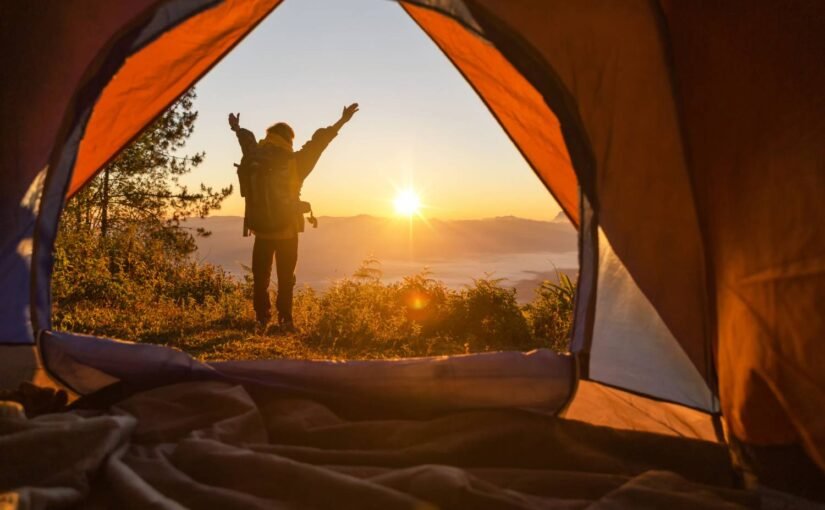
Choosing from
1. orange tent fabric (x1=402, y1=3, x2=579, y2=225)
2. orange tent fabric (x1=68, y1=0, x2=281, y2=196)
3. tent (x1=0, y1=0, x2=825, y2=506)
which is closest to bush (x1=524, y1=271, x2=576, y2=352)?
orange tent fabric (x1=402, y1=3, x2=579, y2=225)

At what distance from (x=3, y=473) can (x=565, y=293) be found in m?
5.15

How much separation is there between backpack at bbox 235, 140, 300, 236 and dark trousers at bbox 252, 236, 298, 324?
0.18 metres

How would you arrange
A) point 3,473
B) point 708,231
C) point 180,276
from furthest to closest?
point 180,276 → point 708,231 → point 3,473

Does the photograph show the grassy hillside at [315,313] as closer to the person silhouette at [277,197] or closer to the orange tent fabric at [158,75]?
the person silhouette at [277,197]

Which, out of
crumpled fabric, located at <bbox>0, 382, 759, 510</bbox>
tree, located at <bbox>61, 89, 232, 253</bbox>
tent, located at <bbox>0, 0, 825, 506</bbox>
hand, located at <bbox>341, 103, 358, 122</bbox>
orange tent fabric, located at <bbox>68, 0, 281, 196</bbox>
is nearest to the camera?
crumpled fabric, located at <bbox>0, 382, 759, 510</bbox>

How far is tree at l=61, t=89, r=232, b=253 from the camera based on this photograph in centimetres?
985

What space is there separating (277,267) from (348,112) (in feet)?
4.77

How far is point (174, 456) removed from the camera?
1838mm

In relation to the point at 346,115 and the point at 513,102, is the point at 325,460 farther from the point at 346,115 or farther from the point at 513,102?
the point at 346,115

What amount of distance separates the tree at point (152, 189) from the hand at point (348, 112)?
5.89 m

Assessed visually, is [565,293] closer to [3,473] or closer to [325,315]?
[325,315]

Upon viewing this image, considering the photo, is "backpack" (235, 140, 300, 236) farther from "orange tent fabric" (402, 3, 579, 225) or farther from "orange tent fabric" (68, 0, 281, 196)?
"orange tent fabric" (402, 3, 579, 225)

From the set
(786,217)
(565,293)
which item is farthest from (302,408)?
(565,293)

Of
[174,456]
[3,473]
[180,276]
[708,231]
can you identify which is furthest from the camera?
[180,276]
